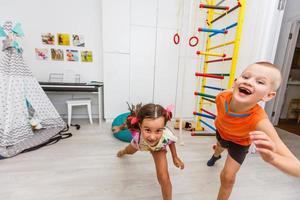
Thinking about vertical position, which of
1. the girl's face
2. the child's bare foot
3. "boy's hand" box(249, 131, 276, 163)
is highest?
"boy's hand" box(249, 131, 276, 163)

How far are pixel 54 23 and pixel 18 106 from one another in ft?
4.89

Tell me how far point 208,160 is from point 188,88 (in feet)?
5.00

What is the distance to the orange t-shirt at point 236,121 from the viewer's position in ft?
2.80

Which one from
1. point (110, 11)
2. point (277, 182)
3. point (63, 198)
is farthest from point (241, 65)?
point (63, 198)

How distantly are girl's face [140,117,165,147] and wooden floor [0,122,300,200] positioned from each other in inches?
19.4

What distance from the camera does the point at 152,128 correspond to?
3.23 ft

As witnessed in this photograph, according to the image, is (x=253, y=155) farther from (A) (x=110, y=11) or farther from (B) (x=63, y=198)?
(A) (x=110, y=11)

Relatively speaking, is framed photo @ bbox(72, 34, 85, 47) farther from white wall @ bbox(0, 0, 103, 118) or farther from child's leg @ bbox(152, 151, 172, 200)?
child's leg @ bbox(152, 151, 172, 200)

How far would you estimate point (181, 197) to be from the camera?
1.18 metres

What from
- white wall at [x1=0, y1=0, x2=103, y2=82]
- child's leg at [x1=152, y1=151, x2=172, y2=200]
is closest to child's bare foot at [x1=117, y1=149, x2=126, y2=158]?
child's leg at [x1=152, y1=151, x2=172, y2=200]

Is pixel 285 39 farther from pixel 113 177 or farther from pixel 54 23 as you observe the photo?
pixel 54 23

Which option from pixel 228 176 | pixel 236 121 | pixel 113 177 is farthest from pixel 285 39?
pixel 113 177

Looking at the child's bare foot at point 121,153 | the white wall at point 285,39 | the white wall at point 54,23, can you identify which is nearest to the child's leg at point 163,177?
the child's bare foot at point 121,153

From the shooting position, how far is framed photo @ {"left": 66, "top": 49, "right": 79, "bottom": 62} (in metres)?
2.74
